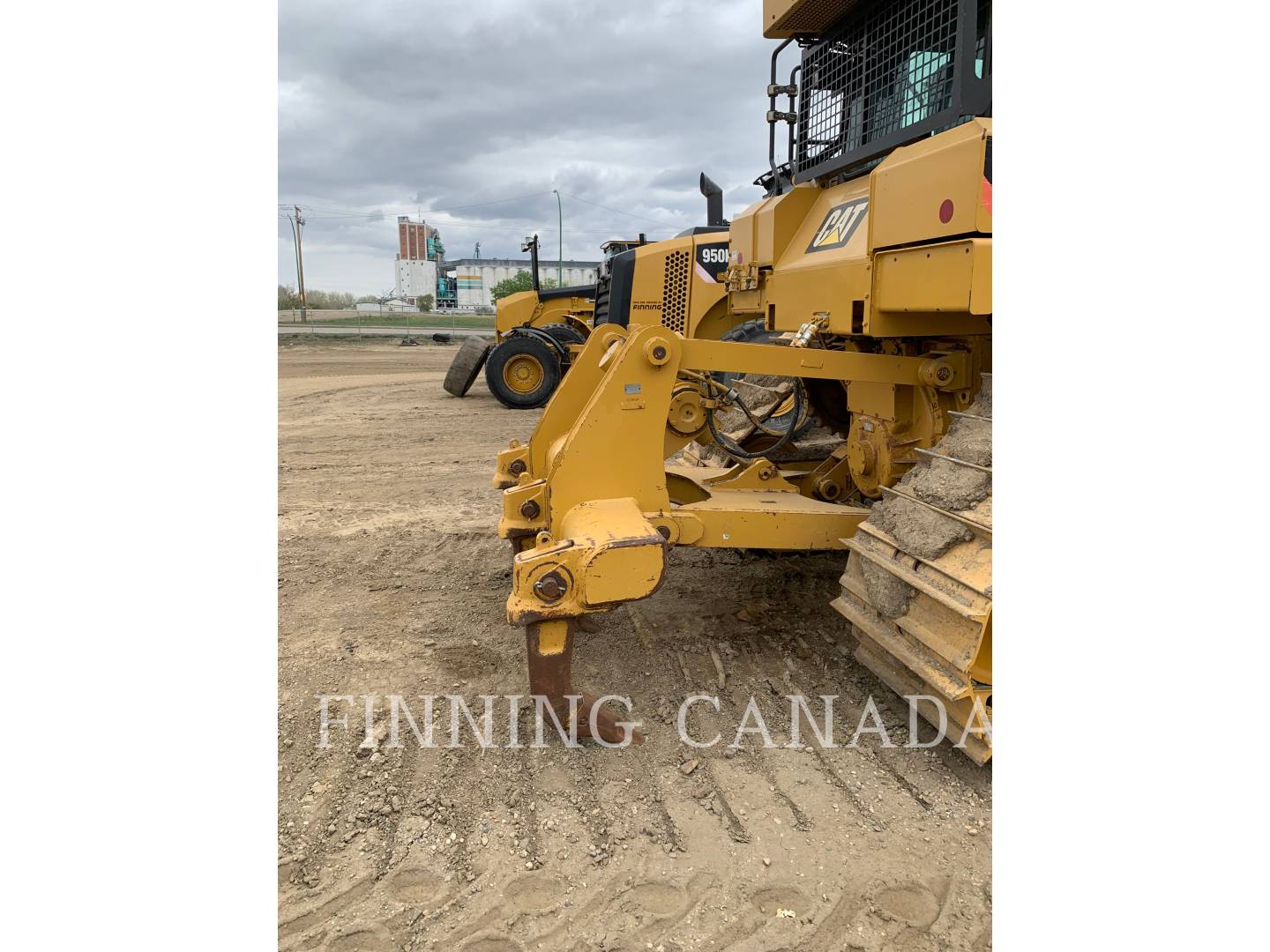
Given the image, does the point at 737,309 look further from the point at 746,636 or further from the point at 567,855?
the point at 567,855

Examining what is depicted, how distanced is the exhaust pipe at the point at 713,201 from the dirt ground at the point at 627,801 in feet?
18.7

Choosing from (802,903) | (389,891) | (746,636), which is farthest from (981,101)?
(389,891)

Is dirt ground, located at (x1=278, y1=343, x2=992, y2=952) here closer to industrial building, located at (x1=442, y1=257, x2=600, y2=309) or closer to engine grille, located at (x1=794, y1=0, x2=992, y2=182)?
engine grille, located at (x1=794, y1=0, x2=992, y2=182)

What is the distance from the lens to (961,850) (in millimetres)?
2385

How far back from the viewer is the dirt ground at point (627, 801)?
213 centimetres

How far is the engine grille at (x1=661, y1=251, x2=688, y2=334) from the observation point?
8438 millimetres

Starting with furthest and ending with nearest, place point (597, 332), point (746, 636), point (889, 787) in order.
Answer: point (597, 332) → point (746, 636) → point (889, 787)

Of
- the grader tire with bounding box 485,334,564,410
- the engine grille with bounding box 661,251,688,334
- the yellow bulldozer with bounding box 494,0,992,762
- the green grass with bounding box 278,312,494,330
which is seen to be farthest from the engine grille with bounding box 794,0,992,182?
the green grass with bounding box 278,312,494,330

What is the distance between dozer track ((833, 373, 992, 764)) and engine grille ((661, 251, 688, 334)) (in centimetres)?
546

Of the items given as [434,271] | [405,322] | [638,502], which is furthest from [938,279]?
[434,271]

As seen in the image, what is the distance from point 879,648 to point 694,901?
130cm

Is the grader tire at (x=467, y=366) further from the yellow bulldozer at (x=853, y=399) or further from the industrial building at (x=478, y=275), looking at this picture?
the industrial building at (x=478, y=275)

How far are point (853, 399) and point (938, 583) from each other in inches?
58.7

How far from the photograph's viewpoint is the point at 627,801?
8.55 feet
